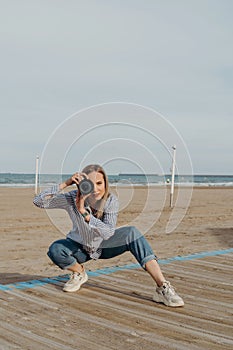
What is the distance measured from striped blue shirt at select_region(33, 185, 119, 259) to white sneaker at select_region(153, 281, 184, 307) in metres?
0.64

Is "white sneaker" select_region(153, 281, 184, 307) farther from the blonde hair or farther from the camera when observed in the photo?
the camera

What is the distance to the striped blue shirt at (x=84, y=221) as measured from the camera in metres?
4.43

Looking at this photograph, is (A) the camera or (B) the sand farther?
(B) the sand

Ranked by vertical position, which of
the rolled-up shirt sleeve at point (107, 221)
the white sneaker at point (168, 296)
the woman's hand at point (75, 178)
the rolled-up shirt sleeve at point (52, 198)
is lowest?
the white sneaker at point (168, 296)

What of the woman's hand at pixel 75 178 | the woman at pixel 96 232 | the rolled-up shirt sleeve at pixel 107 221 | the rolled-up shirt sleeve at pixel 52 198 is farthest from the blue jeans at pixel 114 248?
the woman's hand at pixel 75 178

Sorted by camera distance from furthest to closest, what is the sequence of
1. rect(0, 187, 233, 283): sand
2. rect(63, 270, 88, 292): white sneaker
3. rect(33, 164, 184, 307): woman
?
rect(0, 187, 233, 283): sand
rect(63, 270, 88, 292): white sneaker
rect(33, 164, 184, 307): woman

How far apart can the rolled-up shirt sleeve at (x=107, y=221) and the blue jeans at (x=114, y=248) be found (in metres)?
0.11

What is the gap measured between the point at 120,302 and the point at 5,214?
12.8 metres

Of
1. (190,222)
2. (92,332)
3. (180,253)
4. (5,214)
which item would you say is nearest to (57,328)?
(92,332)

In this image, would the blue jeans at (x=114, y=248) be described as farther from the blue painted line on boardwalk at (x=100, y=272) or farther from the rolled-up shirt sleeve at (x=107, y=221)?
the blue painted line on boardwalk at (x=100, y=272)

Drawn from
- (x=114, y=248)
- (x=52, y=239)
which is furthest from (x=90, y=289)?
(x=52, y=239)

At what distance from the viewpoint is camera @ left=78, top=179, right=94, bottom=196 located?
429 cm

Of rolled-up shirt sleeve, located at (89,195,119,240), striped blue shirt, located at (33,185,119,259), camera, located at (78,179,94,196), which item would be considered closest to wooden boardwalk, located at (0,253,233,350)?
striped blue shirt, located at (33,185,119,259)

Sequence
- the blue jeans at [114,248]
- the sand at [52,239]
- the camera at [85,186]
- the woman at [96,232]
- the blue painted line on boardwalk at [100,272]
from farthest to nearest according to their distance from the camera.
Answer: the sand at [52,239] → the blue painted line on boardwalk at [100,272] → the blue jeans at [114,248] → the woman at [96,232] → the camera at [85,186]
